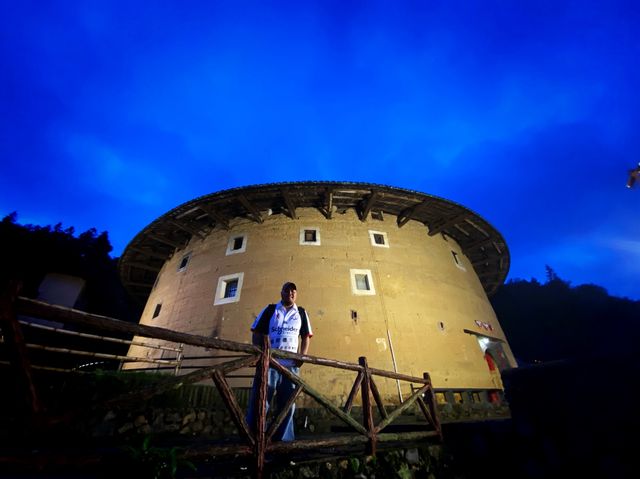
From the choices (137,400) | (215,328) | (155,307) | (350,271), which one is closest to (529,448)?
(137,400)

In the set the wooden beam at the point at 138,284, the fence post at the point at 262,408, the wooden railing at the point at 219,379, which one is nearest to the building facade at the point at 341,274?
the wooden beam at the point at 138,284

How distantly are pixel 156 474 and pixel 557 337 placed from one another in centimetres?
3946

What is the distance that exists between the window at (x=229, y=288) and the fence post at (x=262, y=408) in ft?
27.7

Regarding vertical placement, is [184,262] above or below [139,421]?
above

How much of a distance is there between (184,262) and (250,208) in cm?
435

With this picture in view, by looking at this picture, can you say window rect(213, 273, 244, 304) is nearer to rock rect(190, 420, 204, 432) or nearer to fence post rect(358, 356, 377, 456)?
rock rect(190, 420, 204, 432)

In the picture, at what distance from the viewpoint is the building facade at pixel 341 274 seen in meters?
9.95

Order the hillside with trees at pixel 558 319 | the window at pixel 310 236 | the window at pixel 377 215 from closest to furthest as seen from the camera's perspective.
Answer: the window at pixel 310 236 → the window at pixel 377 215 → the hillside with trees at pixel 558 319

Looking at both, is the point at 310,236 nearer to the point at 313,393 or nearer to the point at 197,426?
the point at 197,426

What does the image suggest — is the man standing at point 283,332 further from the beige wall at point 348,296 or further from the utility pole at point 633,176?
the utility pole at point 633,176

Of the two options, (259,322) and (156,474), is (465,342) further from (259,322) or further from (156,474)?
(156,474)

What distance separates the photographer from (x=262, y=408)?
8.69ft

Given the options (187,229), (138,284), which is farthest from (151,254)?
(138,284)

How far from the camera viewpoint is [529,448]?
10.4 ft
